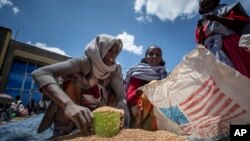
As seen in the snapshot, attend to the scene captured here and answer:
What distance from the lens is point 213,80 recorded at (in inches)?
64.5

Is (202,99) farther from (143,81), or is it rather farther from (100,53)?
(143,81)

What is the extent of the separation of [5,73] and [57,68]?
527 inches

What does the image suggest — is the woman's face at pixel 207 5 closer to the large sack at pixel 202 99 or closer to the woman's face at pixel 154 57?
the woman's face at pixel 154 57

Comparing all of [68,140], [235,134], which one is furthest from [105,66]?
[235,134]

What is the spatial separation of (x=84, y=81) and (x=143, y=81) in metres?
0.92

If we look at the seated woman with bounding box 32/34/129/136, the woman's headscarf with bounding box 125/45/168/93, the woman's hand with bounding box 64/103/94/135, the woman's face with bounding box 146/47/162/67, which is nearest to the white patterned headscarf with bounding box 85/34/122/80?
the seated woman with bounding box 32/34/129/136

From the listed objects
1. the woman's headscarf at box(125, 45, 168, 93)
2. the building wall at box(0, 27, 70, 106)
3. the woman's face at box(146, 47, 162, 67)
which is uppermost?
the building wall at box(0, 27, 70, 106)

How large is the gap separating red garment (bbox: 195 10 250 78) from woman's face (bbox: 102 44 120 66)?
1.14 meters

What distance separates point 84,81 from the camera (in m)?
2.18

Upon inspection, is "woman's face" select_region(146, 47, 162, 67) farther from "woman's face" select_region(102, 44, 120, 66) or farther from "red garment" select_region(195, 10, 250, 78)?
"red garment" select_region(195, 10, 250, 78)

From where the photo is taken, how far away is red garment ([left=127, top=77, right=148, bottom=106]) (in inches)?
96.7

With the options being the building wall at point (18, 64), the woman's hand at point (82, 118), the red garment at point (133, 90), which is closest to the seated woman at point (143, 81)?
the red garment at point (133, 90)

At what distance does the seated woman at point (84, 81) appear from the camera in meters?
1.84

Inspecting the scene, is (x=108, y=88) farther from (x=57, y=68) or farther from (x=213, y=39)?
(x=213, y=39)
